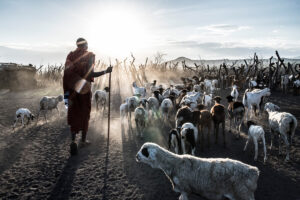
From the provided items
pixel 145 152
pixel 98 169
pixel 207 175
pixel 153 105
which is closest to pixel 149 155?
pixel 145 152

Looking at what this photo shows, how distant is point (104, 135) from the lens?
8773 mm

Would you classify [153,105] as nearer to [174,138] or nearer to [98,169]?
[174,138]

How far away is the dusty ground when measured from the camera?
4695mm

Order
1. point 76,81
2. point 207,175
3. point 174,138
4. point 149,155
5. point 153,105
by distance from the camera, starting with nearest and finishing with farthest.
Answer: point 207,175 → point 149,155 → point 174,138 → point 76,81 → point 153,105

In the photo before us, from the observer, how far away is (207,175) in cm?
397

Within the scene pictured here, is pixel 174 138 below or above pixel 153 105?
below

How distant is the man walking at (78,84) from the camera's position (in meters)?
6.64

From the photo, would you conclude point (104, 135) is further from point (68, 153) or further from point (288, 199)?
point (288, 199)

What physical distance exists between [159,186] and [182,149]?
6.33 ft

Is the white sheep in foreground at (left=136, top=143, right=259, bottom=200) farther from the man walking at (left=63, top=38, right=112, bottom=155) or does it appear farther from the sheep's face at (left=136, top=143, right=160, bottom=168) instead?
the man walking at (left=63, top=38, right=112, bottom=155)

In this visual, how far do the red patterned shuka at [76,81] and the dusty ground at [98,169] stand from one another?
98 centimetres

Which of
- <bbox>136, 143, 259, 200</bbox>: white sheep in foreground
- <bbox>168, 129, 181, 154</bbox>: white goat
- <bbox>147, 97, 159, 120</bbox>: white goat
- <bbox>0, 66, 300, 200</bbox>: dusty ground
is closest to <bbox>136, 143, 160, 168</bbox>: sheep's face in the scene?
<bbox>136, 143, 259, 200</bbox>: white sheep in foreground

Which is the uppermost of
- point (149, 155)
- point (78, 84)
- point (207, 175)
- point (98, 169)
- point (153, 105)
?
point (78, 84)

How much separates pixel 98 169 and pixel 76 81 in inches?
100
